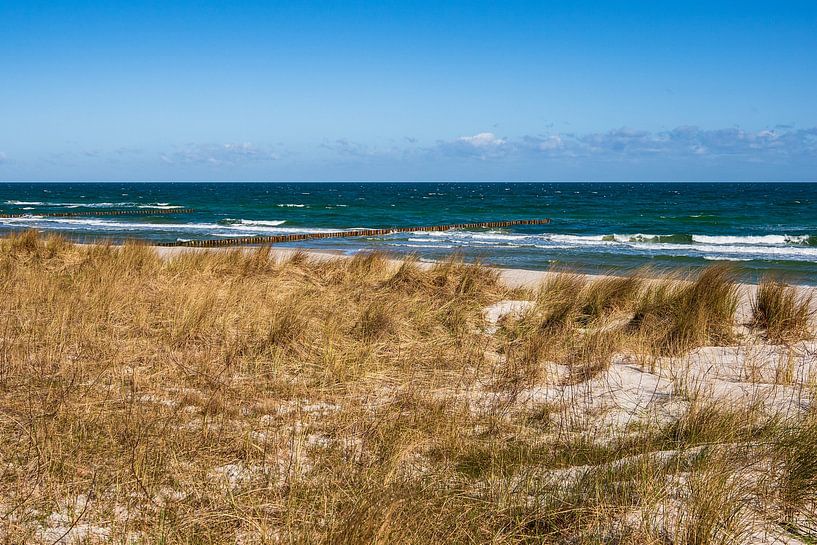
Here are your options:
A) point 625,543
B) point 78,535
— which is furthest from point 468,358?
point 78,535

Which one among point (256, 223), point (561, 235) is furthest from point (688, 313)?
point (256, 223)

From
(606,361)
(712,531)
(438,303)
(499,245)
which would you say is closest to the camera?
(712,531)

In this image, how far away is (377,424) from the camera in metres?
4.79

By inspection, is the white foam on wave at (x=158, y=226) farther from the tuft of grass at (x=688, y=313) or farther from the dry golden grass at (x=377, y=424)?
the tuft of grass at (x=688, y=313)

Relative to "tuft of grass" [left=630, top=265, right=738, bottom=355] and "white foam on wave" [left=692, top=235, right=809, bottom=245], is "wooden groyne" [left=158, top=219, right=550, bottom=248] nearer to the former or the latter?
"white foam on wave" [left=692, top=235, right=809, bottom=245]

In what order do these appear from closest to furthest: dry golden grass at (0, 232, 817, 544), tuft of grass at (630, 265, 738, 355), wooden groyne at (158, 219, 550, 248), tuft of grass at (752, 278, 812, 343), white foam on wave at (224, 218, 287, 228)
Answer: dry golden grass at (0, 232, 817, 544) → tuft of grass at (630, 265, 738, 355) → tuft of grass at (752, 278, 812, 343) → wooden groyne at (158, 219, 550, 248) → white foam on wave at (224, 218, 287, 228)

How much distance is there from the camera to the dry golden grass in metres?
3.32

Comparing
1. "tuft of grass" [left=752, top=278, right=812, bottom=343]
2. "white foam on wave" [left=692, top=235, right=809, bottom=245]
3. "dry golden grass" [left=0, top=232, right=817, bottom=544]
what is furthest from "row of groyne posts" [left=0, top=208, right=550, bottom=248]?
"tuft of grass" [left=752, top=278, right=812, bottom=343]

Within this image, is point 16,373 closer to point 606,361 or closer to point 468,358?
point 468,358

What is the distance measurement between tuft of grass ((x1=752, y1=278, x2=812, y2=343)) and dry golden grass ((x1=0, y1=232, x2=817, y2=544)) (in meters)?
0.41

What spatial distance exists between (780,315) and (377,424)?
6.36 meters

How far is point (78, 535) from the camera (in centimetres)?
323

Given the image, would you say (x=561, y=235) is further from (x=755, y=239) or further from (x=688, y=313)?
(x=688, y=313)

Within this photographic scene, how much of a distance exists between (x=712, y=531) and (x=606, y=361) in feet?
12.5
